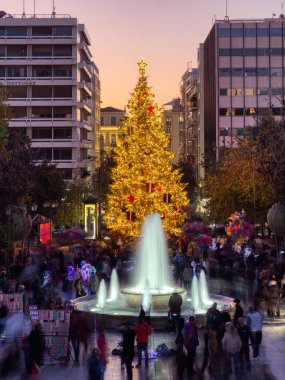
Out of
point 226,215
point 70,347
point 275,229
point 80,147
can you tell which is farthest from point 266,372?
point 80,147

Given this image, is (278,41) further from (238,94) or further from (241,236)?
(241,236)

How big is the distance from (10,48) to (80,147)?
1272cm

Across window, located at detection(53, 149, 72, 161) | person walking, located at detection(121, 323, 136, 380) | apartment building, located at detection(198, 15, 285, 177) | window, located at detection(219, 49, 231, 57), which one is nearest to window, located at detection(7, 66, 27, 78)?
window, located at detection(53, 149, 72, 161)

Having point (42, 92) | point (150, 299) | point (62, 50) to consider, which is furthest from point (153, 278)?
point (62, 50)

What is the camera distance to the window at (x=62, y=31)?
79812 millimetres

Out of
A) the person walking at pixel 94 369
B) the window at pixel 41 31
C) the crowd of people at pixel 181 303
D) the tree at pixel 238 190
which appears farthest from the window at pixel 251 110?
the person walking at pixel 94 369

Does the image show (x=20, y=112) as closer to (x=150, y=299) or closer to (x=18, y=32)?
(x=18, y=32)

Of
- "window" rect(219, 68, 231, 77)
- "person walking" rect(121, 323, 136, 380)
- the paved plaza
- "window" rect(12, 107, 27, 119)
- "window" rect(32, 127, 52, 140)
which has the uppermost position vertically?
"window" rect(219, 68, 231, 77)

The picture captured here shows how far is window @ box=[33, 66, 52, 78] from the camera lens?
80.1 m

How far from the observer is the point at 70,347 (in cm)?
1830

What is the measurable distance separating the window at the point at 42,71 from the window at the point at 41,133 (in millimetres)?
5630

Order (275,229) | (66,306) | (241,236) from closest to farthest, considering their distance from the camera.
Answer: (66,306) → (275,229) → (241,236)

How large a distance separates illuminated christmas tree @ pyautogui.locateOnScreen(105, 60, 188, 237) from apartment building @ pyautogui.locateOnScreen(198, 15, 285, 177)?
38.9 m

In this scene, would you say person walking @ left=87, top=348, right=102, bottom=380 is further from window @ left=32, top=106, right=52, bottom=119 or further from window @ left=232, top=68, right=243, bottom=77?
window @ left=232, top=68, right=243, bottom=77
